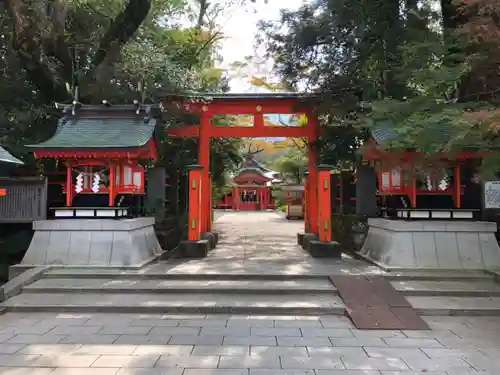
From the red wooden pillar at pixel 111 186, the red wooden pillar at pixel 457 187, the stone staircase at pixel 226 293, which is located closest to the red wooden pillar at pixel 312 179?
the red wooden pillar at pixel 457 187

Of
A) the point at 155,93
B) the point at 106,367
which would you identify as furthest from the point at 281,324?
the point at 155,93

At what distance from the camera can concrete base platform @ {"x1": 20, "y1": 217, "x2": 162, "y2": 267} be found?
8.70m

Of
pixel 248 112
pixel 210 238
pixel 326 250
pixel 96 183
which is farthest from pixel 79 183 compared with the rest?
pixel 326 250

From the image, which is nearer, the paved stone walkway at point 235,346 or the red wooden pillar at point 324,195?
the paved stone walkway at point 235,346

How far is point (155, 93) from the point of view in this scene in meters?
11.7

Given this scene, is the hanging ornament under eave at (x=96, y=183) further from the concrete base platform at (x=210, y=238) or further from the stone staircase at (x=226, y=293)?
the concrete base platform at (x=210, y=238)

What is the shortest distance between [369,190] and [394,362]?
704cm

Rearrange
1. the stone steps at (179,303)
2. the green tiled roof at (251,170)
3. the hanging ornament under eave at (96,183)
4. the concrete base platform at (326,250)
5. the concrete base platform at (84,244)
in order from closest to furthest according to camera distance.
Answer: the stone steps at (179,303), the concrete base platform at (84,244), the hanging ornament under eave at (96,183), the concrete base platform at (326,250), the green tiled roof at (251,170)

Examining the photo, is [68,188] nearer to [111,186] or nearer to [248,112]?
[111,186]

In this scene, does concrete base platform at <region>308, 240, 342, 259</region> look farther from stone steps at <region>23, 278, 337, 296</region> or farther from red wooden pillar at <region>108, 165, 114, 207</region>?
red wooden pillar at <region>108, 165, 114, 207</region>

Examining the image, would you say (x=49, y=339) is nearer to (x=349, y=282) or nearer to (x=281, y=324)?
(x=281, y=324)

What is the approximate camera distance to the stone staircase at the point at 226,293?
638 centimetres

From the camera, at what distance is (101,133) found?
963cm

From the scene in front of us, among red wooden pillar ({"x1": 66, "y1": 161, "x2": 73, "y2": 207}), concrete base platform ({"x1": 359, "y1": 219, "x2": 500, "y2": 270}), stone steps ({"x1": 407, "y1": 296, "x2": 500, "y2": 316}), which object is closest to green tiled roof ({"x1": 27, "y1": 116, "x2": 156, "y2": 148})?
red wooden pillar ({"x1": 66, "y1": 161, "x2": 73, "y2": 207})
